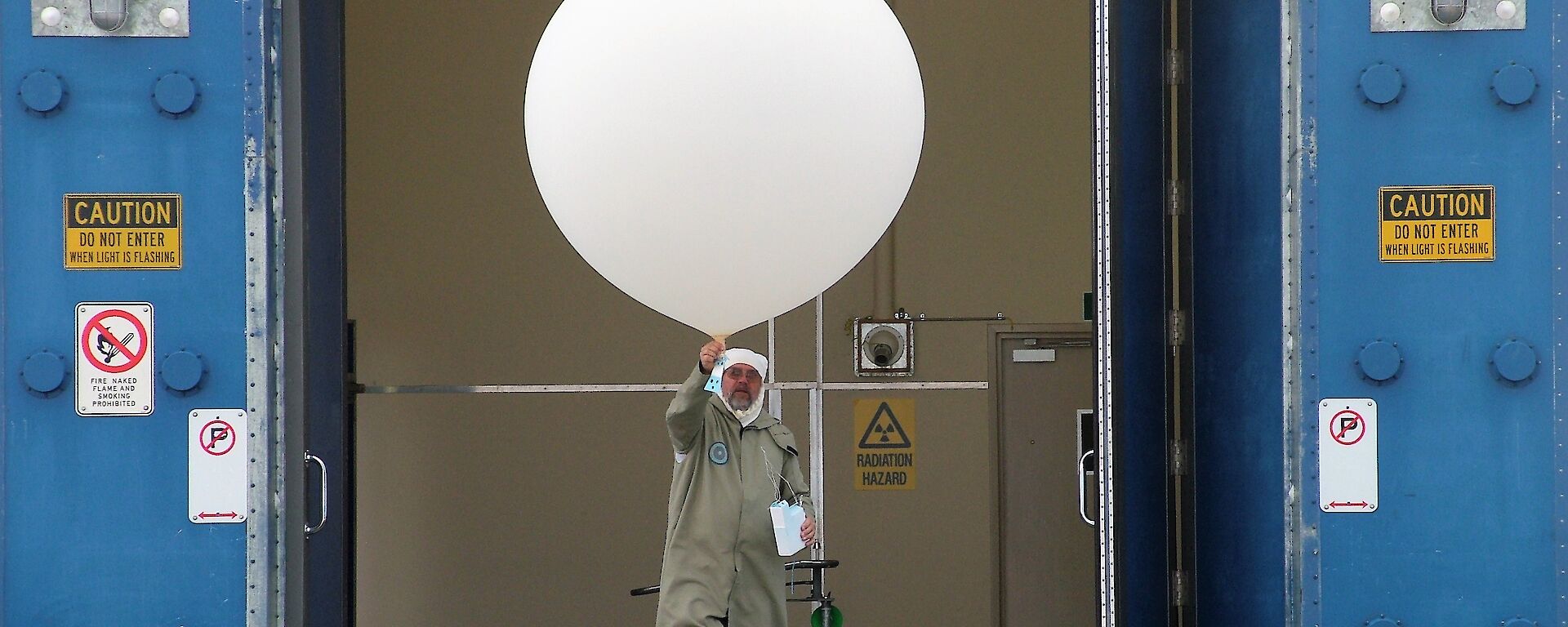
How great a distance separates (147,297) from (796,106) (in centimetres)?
185

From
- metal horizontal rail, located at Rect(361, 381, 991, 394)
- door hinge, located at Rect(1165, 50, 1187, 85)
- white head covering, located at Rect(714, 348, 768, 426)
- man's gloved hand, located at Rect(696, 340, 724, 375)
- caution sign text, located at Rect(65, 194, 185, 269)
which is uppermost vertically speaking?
door hinge, located at Rect(1165, 50, 1187, 85)

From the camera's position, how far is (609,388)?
5.63m

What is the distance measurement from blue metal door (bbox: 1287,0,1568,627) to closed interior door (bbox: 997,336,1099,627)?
A: 209 cm

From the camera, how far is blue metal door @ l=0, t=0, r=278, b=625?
3299 mm

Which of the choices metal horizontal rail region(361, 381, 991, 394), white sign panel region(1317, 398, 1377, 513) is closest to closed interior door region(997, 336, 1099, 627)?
metal horizontal rail region(361, 381, 991, 394)

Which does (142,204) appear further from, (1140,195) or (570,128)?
(1140,195)

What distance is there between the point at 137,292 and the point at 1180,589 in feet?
9.52

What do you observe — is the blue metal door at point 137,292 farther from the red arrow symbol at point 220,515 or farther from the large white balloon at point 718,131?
the large white balloon at point 718,131

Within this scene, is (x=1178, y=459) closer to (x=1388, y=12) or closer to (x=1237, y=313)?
(x=1237, y=313)

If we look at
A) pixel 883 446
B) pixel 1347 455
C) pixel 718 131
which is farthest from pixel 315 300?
pixel 1347 455

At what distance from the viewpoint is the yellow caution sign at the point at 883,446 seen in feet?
18.3

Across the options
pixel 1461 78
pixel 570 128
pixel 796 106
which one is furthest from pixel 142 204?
pixel 1461 78

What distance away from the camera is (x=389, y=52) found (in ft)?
18.7

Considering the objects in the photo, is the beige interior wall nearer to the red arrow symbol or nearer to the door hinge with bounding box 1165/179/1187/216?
the door hinge with bounding box 1165/179/1187/216
